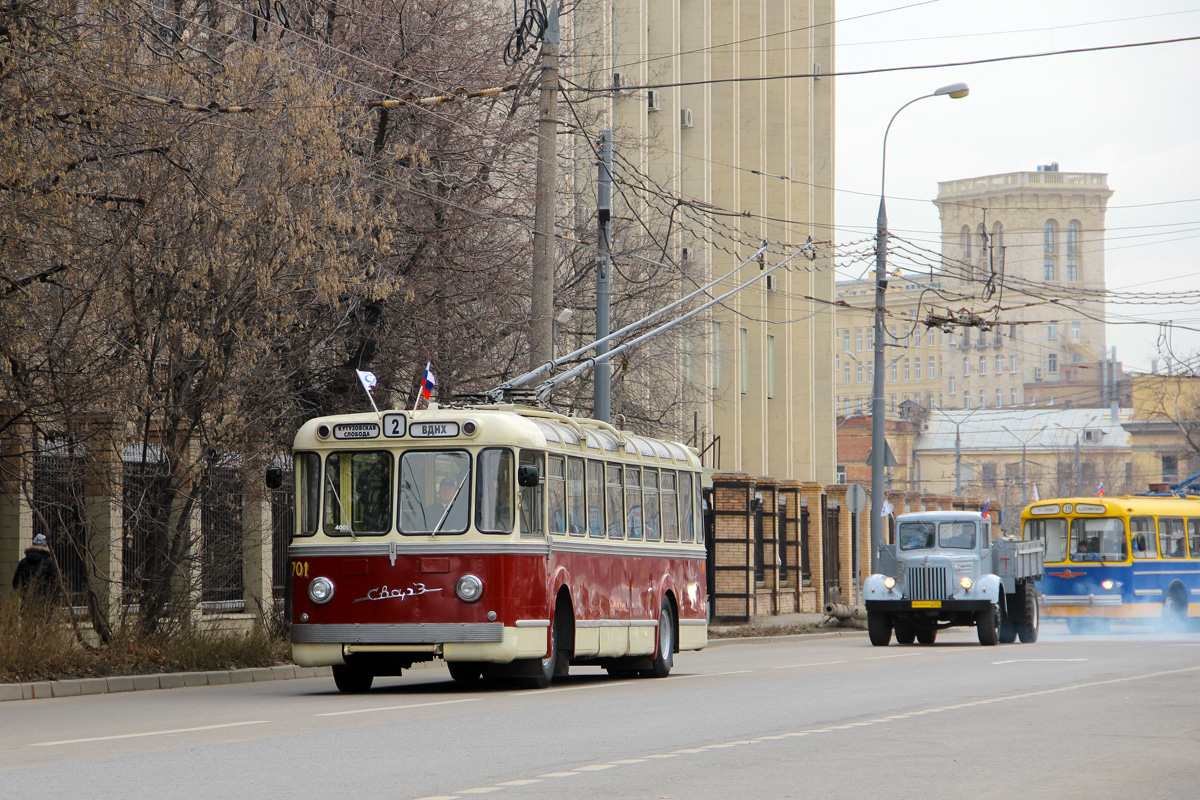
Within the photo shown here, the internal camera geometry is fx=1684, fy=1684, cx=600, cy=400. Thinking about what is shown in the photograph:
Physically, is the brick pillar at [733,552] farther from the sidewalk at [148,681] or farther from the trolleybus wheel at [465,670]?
the trolleybus wheel at [465,670]

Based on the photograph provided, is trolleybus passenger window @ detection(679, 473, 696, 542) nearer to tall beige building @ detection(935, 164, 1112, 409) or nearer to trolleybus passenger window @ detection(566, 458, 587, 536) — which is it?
trolleybus passenger window @ detection(566, 458, 587, 536)

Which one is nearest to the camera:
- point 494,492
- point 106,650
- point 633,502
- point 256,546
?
point 494,492

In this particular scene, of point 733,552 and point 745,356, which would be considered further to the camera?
point 745,356

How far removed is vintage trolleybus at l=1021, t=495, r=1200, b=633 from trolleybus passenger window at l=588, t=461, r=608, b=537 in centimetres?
1799

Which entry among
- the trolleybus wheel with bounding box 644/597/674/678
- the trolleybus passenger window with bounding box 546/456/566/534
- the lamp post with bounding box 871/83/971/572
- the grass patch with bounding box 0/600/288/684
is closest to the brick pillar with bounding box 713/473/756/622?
the lamp post with bounding box 871/83/971/572

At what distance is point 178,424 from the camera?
19.4m

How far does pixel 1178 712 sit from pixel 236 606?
13872 mm

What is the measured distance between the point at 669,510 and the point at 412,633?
18.5 feet

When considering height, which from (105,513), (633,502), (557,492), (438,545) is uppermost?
(557,492)

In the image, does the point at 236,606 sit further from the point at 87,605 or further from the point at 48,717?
the point at 48,717

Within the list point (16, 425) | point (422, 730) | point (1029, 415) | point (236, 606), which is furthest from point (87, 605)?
point (1029, 415)

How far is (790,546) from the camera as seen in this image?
40344mm

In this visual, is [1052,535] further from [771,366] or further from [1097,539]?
[771,366]

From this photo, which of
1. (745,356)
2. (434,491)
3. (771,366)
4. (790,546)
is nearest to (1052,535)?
(790,546)
